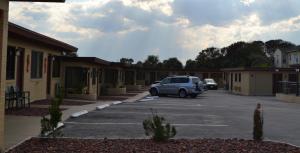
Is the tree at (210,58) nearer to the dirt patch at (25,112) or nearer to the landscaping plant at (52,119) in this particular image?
the dirt patch at (25,112)

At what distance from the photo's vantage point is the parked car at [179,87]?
39156 mm

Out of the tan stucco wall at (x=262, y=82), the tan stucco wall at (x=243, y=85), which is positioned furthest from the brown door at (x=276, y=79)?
the tan stucco wall at (x=243, y=85)

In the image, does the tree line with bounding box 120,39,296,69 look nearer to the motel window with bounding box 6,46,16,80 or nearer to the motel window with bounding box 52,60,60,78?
the motel window with bounding box 52,60,60,78

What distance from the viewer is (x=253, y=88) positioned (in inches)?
2029

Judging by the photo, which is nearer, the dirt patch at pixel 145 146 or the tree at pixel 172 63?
the dirt patch at pixel 145 146

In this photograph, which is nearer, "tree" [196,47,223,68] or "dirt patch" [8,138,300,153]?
"dirt patch" [8,138,300,153]

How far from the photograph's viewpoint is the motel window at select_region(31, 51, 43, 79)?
77.3 ft

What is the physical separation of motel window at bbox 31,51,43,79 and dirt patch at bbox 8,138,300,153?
508 inches

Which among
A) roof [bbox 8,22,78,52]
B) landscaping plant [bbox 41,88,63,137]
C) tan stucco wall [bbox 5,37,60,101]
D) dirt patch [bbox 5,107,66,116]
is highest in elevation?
roof [bbox 8,22,78,52]

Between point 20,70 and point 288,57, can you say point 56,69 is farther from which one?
point 288,57

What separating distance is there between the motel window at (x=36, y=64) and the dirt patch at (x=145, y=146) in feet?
42.3

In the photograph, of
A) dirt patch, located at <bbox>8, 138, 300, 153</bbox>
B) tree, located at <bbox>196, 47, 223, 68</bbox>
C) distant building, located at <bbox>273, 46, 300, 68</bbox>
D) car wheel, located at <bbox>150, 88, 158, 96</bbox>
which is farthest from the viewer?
tree, located at <bbox>196, 47, 223, 68</bbox>

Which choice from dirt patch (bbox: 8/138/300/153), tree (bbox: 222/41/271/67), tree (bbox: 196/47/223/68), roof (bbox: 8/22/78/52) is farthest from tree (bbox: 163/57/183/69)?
dirt patch (bbox: 8/138/300/153)

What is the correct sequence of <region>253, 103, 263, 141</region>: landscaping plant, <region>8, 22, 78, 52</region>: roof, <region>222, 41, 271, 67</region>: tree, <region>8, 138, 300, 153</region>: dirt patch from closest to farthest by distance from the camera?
<region>8, 138, 300, 153</region>: dirt patch < <region>253, 103, 263, 141</region>: landscaping plant < <region>8, 22, 78, 52</region>: roof < <region>222, 41, 271, 67</region>: tree
